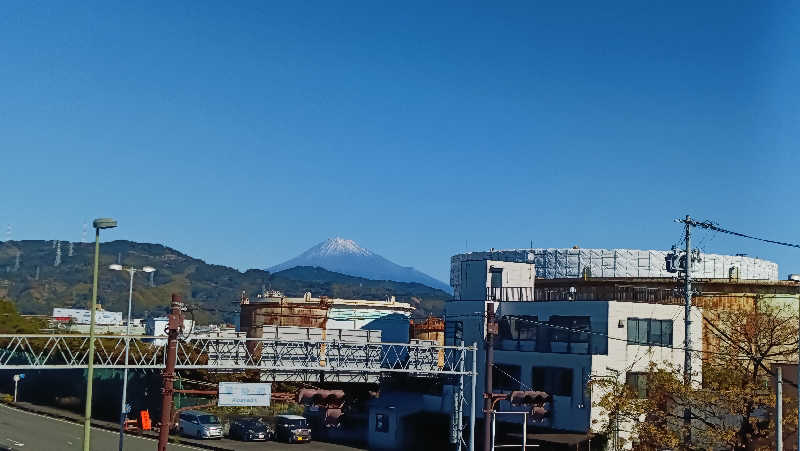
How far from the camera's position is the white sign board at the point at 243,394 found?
58.1 meters

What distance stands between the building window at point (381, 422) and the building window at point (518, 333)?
11.2 m

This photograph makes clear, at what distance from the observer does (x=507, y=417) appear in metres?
60.9

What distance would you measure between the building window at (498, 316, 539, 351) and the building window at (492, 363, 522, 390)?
1429 mm

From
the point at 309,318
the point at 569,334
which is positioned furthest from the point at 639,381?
the point at 309,318

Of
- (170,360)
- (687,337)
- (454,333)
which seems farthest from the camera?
(454,333)

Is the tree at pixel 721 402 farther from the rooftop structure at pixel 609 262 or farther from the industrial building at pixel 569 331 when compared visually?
the rooftop structure at pixel 609 262

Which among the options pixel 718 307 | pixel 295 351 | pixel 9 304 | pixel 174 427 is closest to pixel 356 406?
pixel 295 351

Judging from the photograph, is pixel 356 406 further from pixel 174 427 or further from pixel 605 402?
pixel 605 402

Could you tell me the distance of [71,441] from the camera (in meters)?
64.3

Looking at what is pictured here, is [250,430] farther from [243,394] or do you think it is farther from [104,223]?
[104,223]

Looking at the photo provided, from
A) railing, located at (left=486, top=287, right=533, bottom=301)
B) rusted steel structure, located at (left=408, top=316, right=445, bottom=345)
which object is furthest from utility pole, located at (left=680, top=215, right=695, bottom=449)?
rusted steel structure, located at (left=408, top=316, right=445, bottom=345)

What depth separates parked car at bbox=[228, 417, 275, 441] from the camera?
226ft

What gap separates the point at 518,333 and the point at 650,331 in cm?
912

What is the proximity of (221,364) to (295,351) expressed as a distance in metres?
9.69
